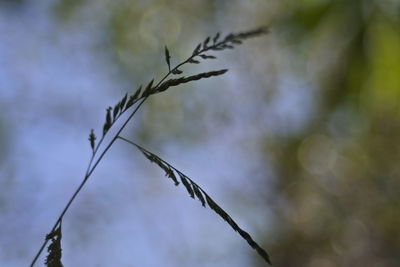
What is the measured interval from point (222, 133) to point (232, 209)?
878 mm

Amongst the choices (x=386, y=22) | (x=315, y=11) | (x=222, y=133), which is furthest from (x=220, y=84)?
(x=386, y=22)

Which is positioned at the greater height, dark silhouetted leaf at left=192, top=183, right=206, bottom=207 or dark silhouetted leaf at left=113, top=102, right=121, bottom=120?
dark silhouetted leaf at left=113, top=102, right=121, bottom=120

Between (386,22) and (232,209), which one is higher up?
(386,22)

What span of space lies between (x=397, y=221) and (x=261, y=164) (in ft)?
4.23

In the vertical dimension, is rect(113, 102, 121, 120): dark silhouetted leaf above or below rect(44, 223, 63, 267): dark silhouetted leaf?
above

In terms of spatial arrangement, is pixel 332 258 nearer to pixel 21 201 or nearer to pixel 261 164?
pixel 261 164

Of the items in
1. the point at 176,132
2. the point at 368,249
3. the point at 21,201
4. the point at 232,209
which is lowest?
the point at 21,201

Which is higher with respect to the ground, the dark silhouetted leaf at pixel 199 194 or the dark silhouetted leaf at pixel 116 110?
the dark silhouetted leaf at pixel 116 110

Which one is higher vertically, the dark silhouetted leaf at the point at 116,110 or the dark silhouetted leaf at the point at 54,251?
the dark silhouetted leaf at the point at 116,110

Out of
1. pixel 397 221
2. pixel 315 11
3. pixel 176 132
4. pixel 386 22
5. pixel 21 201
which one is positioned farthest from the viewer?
pixel 176 132

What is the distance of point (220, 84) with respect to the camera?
701cm

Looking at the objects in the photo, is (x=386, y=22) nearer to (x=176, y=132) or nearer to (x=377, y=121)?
(x=377, y=121)

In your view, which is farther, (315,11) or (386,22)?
(315,11)

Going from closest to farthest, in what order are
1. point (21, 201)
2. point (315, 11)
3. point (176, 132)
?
point (21, 201) → point (315, 11) → point (176, 132)
